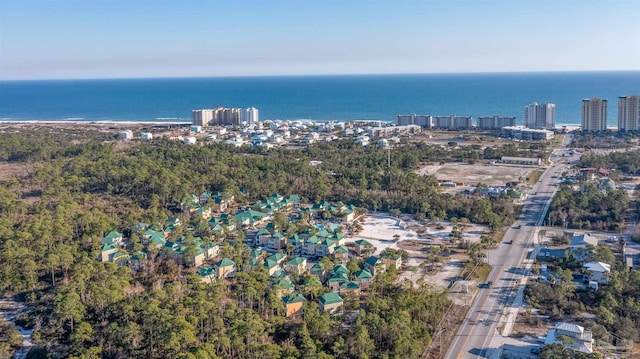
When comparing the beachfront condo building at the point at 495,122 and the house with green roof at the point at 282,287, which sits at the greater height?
the beachfront condo building at the point at 495,122

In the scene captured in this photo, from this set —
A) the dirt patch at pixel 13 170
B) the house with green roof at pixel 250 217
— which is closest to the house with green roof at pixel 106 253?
the house with green roof at pixel 250 217

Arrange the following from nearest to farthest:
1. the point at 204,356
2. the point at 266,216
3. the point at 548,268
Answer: the point at 204,356 → the point at 548,268 → the point at 266,216

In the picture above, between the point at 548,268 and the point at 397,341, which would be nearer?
the point at 397,341

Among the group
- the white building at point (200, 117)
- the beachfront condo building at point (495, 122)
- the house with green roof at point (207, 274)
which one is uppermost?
the white building at point (200, 117)

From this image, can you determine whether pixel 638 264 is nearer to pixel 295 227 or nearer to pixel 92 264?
pixel 295 227

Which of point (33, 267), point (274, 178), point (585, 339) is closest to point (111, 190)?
point (274, 178)

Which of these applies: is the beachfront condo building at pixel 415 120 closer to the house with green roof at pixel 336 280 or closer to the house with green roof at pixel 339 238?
the house with green roof at pixel 339 238

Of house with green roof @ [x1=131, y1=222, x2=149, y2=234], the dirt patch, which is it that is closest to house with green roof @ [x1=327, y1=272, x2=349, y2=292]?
house with green roof @ [x1=131, y1=222, x2=149, y2=234]

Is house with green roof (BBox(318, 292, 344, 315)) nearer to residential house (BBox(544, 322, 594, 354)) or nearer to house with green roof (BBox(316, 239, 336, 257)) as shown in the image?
house with green roof (BBox(316, 239, 336, 257))
